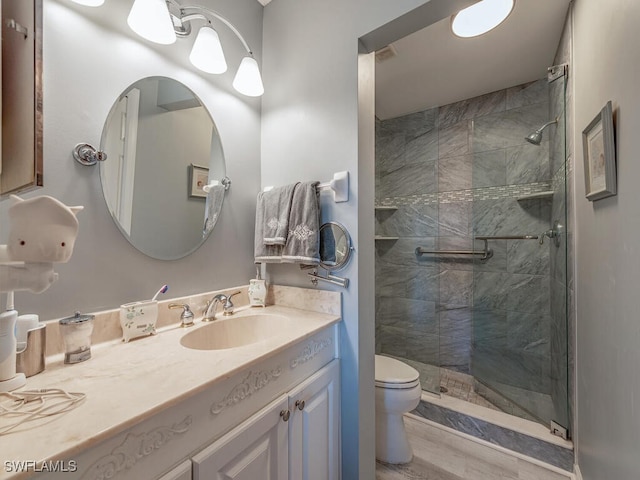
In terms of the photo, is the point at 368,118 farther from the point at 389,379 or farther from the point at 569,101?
the point at 389,379

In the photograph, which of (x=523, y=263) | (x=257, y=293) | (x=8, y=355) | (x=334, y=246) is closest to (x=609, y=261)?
(x=334, y=246)

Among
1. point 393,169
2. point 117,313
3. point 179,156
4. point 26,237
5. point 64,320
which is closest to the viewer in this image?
point 26,237

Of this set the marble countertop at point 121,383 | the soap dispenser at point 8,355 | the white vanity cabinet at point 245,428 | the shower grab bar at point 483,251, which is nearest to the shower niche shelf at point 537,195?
the shower grab bar at point 483,251

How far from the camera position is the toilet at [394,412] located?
1.49 metres

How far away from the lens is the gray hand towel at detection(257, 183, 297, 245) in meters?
1.28

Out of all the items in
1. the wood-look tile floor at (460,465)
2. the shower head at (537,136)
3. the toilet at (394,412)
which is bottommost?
the wood-look tile floor at (460,465)

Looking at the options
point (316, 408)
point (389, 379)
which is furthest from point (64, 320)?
point (389, 379)

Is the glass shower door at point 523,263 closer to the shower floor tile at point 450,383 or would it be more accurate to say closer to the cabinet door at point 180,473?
the shower floor tile at point 450,383

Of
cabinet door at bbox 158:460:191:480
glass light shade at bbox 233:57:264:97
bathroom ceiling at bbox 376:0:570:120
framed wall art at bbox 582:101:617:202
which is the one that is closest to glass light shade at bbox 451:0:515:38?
bathroom ceiling at bbox 376:0:570:120

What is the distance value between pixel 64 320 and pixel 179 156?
734mm

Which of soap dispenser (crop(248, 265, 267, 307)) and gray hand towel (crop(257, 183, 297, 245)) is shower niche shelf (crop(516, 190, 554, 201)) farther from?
soap dispenser (crop(248, 265, 267, 307))

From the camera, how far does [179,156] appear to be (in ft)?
3.85

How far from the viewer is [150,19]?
0.93 m

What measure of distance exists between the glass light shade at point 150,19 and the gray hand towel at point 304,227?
75 centimetres
